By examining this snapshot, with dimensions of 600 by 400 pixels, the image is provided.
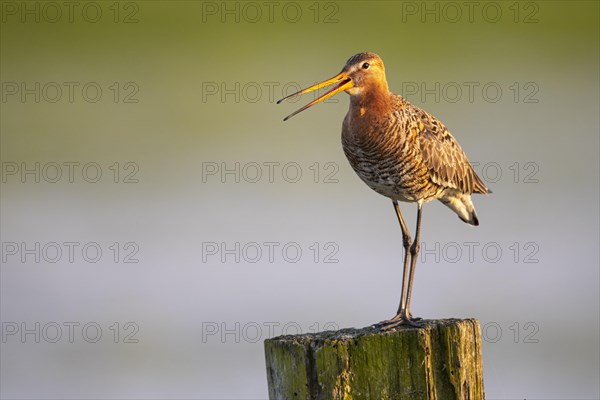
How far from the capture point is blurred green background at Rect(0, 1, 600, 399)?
7.48 meters

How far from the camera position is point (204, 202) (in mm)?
7785

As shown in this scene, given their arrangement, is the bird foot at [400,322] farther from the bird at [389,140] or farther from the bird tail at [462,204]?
the bird tail at [462,204]

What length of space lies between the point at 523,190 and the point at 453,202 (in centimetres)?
291

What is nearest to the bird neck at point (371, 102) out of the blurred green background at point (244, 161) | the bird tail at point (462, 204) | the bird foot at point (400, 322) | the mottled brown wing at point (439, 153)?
the mottled brown wing at point (439, 153)

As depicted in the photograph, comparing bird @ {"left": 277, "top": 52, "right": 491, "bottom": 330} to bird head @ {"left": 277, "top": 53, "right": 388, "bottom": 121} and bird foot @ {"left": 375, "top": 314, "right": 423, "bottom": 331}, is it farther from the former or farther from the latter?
bird foot @ {"left": 375, "top": 314, "right": 423, "bottom": 331}

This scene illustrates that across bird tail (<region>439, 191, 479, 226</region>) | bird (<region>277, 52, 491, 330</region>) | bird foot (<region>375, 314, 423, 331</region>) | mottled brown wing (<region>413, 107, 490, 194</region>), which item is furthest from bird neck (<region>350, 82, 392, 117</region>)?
bird foot (<region>375, 314, 423, 331</region>)

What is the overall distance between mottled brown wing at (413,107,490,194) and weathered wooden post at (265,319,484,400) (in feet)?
3.78

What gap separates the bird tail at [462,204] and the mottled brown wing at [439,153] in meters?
0.14

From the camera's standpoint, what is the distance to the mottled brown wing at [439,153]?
175 inches

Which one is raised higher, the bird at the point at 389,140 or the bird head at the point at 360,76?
the bird head at the point at 360,76

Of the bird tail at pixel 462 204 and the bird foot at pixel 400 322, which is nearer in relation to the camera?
the bird foot at pixel 400 322

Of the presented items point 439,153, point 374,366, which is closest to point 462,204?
point 439,153

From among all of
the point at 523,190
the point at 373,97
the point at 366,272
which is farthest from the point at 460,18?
the point at 373,97

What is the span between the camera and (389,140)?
14.3 feet
